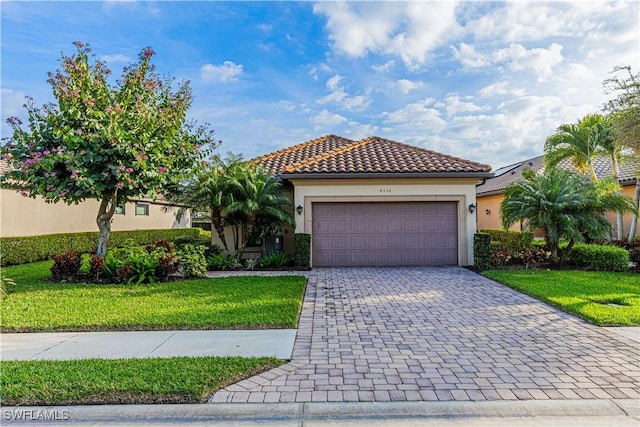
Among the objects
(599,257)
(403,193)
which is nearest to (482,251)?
(403,193)

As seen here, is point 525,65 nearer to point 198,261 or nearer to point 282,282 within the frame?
point 282,282

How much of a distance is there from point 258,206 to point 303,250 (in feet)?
7.05

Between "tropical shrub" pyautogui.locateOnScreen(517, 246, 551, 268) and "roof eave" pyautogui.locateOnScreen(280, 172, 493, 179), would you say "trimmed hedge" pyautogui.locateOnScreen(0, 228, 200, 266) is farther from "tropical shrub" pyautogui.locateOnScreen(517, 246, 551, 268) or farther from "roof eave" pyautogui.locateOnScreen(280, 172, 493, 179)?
"tropical shrub" pyautogui.locateOnScreen(517, 246, 551, 268)

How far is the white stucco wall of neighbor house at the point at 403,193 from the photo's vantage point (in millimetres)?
12297

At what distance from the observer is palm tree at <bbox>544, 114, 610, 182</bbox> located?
1450 centimetres

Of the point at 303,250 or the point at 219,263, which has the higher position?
the point at 303,250

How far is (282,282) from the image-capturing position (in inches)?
365

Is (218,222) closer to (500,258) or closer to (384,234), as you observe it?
(384,234)

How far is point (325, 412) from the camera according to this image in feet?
10.8

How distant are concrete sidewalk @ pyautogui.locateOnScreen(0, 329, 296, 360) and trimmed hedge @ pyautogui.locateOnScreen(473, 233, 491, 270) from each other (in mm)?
8276

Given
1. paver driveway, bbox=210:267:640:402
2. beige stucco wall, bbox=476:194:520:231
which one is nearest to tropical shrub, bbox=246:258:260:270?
paver driveway, bbox=210:267:640:402

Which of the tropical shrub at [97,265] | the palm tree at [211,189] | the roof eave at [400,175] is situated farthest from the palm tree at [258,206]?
the tropical shrub at [97,265]

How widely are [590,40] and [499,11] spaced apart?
109 inches

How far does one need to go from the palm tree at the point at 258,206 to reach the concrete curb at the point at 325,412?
27.5 feet
